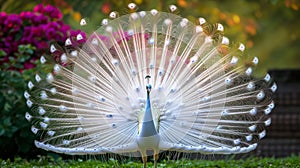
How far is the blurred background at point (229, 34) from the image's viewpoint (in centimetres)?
888

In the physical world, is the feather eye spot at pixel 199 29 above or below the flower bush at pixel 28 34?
below

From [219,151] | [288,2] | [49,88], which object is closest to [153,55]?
[219,151]

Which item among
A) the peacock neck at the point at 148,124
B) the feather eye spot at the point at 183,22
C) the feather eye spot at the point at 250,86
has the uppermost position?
the feather eye spot at the point at 183,22

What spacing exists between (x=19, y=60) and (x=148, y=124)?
321 centimetres

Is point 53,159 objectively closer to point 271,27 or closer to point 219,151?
point 219,151

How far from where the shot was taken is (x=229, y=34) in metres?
18.8

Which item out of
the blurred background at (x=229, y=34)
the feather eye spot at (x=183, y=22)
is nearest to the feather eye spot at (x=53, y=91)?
the blurred background at (x=229, y=34)

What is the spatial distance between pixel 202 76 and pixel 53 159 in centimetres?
224

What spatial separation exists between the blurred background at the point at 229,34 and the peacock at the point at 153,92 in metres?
0.53

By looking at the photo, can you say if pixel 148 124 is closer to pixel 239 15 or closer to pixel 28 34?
pixel 28 34

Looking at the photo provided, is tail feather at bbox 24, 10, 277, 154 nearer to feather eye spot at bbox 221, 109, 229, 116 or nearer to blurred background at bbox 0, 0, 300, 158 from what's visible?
feather eye spot at bbox 221, 109, 229, 116

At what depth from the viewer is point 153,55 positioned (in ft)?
22.5

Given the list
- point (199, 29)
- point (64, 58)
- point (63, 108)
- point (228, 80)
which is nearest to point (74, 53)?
point (64, 58)

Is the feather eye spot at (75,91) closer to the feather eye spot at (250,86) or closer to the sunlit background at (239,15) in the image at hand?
the sunlit background at (239,15)
